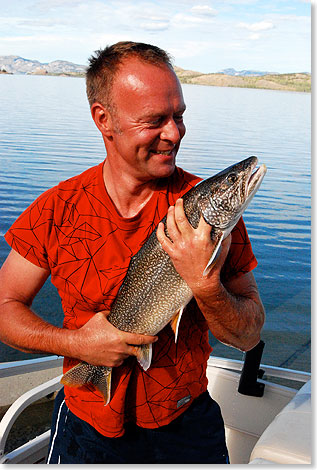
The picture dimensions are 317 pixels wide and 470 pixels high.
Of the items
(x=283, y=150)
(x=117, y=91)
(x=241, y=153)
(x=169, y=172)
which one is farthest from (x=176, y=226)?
(x=283, y=150)

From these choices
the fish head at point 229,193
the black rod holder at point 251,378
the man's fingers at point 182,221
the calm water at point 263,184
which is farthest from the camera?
the calm water at point 263,184

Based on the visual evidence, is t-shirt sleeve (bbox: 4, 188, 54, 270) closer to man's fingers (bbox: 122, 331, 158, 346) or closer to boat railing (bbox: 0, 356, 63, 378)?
man's fingers (bbox: 122, 331, 158, 346)

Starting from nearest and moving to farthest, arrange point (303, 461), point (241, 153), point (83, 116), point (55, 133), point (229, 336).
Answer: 1. point (303, 461)
2. point (229, 336)
3. point (241, 153)
4. point (55, 133)
5. point (83, 116)

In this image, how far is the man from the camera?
2727 millimetres

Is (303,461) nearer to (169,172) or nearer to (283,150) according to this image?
(169,172)

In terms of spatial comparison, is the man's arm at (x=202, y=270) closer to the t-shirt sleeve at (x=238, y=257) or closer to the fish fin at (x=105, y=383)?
the t-shirt sleeve at (x=238, y=257)

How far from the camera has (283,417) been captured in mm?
2727

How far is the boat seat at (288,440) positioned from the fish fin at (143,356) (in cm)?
66

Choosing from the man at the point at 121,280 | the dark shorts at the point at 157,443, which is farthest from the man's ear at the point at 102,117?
the dark shorts at the point at 157,443

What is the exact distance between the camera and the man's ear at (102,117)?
2.94 m

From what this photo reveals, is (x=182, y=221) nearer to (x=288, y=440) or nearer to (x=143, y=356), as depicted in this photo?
(x=143, y=356)

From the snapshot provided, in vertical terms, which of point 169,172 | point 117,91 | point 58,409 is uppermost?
point 117,91

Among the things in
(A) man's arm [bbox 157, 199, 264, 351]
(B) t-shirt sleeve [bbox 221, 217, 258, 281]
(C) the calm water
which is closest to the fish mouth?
(B) t-shirt sleeve [bbox 221, 217, 258, 281]

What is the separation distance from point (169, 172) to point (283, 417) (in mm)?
1406
